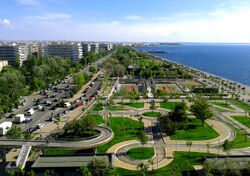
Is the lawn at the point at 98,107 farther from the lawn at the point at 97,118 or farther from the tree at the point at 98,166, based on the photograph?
the tree at the point at 98,166

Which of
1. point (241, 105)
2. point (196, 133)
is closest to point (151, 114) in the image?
point (196, 133)

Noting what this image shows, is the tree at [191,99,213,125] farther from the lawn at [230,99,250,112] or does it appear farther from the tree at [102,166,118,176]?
the tree at [102,166,118,176]

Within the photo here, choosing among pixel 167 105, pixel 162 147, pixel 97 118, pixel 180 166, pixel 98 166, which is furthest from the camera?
pixel 167 105

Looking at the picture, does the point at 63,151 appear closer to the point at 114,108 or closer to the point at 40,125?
the point at 40,125

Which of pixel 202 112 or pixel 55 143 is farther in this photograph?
pixel 202 112

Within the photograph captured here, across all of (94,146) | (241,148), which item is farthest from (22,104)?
(241,148)

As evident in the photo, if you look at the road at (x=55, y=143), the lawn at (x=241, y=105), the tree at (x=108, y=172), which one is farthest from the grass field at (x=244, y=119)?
the tree at (x=108, y=172)

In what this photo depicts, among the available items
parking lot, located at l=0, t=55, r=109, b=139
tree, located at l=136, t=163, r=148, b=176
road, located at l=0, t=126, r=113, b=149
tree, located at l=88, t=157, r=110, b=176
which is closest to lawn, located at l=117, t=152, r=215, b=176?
tree, located at l=136, t=163, r=148, b=176

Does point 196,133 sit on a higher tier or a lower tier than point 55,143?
lower
